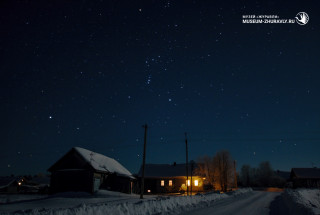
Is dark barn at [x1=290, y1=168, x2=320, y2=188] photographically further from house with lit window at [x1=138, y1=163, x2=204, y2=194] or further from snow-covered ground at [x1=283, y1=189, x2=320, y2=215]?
snow-covered ground at [x1=283, y1=189, x2=320, y2=215]

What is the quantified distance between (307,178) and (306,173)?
204 cm

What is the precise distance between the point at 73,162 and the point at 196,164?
107ft

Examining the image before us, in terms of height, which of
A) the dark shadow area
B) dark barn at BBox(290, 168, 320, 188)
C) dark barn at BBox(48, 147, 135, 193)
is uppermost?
dark barn at BBox(48, 147, 135, 193)

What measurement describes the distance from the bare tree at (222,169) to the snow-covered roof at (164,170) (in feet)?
17.2

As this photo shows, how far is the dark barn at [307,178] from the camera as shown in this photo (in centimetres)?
6381

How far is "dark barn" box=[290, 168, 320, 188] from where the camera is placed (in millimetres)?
63812

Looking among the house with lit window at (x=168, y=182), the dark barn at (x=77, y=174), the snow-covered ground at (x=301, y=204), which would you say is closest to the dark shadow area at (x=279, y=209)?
A: the snow-covered ground at (x=301, y=204)

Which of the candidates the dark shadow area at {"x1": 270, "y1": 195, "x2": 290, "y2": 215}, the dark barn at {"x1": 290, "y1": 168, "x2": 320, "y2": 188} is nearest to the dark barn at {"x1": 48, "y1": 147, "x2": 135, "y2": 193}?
the dark shadow area at {"x1": 270, "y1": 195, "x2": 290, "y2": 215}

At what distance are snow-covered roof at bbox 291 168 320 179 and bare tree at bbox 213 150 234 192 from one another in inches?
852

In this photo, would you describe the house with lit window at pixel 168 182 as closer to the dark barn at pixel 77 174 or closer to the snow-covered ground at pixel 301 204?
the dark barn at pixel 77 174

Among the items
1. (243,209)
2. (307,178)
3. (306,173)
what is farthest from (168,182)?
(306,173)

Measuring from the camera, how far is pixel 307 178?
6419cm

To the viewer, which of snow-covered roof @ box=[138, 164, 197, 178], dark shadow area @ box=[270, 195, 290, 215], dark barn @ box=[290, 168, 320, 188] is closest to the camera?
dark shadow area @ box=[270, 195, 290, 215]

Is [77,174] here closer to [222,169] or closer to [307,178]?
[222,169]
